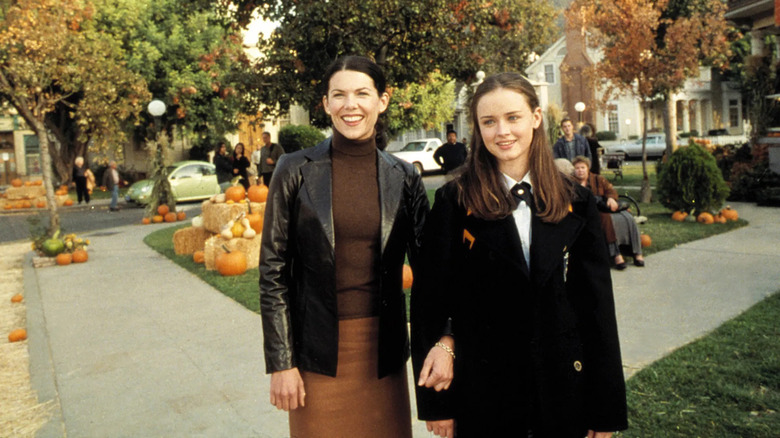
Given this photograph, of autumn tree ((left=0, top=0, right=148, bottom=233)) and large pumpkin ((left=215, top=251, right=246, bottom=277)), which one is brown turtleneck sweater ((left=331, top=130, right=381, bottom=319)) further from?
autumn tree ((left=0, top=0, right=148, bottom=233))

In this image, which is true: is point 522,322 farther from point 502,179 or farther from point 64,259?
point 64,259

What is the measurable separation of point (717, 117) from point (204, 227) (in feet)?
169

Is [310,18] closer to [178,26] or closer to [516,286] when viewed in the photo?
[516,286]

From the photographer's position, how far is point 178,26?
32438 mm

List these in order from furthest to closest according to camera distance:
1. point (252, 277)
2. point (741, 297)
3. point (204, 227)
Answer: point (204, 227)
point (252, 277)
point (741, 297)

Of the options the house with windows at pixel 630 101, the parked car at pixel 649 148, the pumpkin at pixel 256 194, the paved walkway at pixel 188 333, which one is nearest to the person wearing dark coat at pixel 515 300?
the paved walkway at pixel 188 333

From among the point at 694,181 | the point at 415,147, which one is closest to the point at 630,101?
the point at 415,147

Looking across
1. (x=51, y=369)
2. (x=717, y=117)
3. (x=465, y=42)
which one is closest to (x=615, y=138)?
(x=717, y=117)

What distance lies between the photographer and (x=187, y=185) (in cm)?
2400

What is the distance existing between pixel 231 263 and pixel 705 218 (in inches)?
314

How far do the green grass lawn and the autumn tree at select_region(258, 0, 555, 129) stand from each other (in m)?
9.25

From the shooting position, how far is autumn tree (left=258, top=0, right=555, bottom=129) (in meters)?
12.9

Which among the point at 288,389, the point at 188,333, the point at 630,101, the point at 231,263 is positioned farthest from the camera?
the point at 630,101

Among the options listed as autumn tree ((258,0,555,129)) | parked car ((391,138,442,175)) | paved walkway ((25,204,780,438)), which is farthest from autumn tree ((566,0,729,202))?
parked car ((391,138,442,175))
